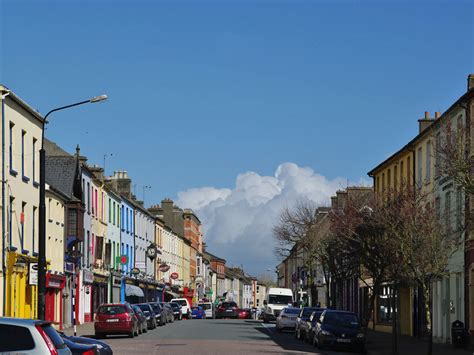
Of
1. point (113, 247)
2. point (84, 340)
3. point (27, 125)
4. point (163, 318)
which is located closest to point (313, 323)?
point (27, 125)

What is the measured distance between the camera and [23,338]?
14.0 meters

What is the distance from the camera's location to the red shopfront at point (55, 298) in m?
51.3

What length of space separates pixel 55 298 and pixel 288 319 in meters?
12.7

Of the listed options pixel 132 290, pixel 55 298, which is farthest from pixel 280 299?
pixel 55 298

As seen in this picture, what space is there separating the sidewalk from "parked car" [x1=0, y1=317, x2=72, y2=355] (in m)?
22.7

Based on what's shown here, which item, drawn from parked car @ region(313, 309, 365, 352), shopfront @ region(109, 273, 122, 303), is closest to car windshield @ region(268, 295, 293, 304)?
shopfront @ region(109, 273, 122, 303)

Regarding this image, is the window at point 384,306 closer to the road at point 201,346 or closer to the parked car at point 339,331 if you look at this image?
the road at point 201,346

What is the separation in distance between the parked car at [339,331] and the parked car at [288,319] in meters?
15.6

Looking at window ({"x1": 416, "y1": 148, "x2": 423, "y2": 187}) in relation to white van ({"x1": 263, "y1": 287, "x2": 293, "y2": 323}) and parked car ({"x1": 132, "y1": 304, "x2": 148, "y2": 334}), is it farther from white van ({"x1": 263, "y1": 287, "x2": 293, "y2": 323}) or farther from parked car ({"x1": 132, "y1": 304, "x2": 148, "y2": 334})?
white van ({"x1": 263, "y1": 287, "x2": 293, "y2": 323})

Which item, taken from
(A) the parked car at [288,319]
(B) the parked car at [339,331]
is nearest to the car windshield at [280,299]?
(A) the parked car at [288,319]

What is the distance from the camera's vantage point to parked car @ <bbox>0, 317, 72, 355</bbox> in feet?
45.5

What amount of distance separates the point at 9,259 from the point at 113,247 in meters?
34.3

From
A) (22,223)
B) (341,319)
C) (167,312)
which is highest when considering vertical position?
(22,223)

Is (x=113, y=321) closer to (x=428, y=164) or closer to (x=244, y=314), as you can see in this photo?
(x=428, y=164)
